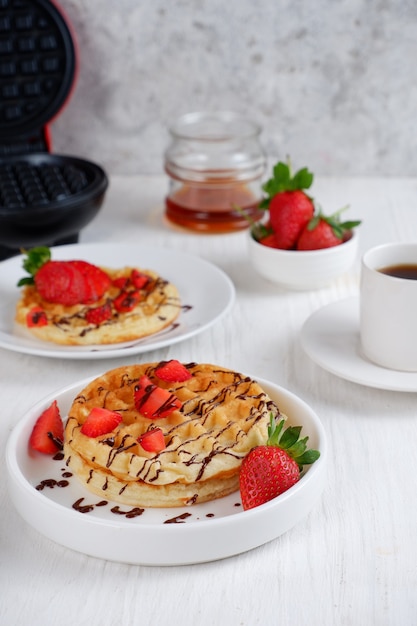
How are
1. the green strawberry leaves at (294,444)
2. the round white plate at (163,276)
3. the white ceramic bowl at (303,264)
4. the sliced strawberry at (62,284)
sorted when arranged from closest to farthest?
the green strawberry leaves at (294,444), the round white plate at (163,276), the sliced strawberry at (62,284), the white ceramic bowl at (303,264)

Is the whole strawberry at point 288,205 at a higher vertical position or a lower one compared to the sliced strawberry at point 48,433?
higher

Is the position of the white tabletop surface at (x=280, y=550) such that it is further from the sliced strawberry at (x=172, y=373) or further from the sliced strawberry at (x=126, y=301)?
the sliced strawberry at (x=172, y=373)

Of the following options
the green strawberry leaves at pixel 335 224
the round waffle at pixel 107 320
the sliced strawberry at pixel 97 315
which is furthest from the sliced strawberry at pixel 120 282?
the green strawberry leaves at pixel 335 224

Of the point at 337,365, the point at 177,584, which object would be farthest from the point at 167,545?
the point at 337,365

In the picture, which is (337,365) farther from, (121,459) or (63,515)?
(63,515)

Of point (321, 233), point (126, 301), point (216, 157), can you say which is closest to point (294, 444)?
point (126, 301)

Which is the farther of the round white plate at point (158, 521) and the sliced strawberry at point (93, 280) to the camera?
the sliced strawberry at point (93, 280)

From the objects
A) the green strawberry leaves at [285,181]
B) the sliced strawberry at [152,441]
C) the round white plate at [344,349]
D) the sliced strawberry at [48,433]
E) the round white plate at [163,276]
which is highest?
the green strawberry leaves at [285,181]

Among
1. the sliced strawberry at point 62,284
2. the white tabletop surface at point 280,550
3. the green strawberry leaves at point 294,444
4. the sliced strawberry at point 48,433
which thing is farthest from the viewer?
the sliced strawberry at point 62,284
